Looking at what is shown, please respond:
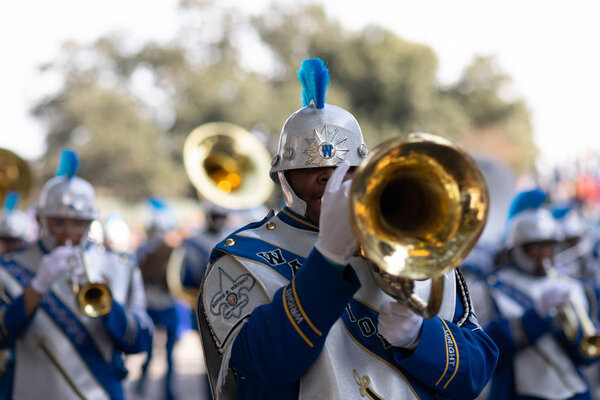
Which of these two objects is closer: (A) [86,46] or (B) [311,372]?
(B) [311,372]

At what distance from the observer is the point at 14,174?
243 inches

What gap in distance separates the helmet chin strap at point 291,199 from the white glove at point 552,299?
2.67 meters

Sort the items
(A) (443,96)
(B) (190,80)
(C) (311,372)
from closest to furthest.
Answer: (C) (311,372) → (B) (190,80) → (A) (443,96)

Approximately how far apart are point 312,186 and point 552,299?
2725 mm

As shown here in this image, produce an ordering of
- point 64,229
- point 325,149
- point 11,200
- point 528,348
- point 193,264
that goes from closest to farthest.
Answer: point 325,149, point 64,229, point 528,348, point 11,200, point 193,264

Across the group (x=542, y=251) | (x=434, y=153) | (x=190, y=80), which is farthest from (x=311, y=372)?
(x=190, y=80)

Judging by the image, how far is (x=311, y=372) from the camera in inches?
84.6

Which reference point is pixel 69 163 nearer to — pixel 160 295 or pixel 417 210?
pixel 417 210

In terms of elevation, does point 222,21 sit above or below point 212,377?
below

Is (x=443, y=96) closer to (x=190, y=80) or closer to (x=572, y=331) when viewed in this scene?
(x=190, y=80)

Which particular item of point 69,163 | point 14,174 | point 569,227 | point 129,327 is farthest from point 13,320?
point 569,227

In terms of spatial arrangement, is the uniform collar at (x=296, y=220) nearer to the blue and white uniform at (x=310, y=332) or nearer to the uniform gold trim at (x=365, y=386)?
the blue and white uniform at (x=310, y=332)

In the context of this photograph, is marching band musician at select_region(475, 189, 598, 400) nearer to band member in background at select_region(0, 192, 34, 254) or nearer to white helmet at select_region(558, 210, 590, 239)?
white helmet at select_region(558, 210, 590, 239)

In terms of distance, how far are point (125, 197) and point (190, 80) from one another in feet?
20.4
